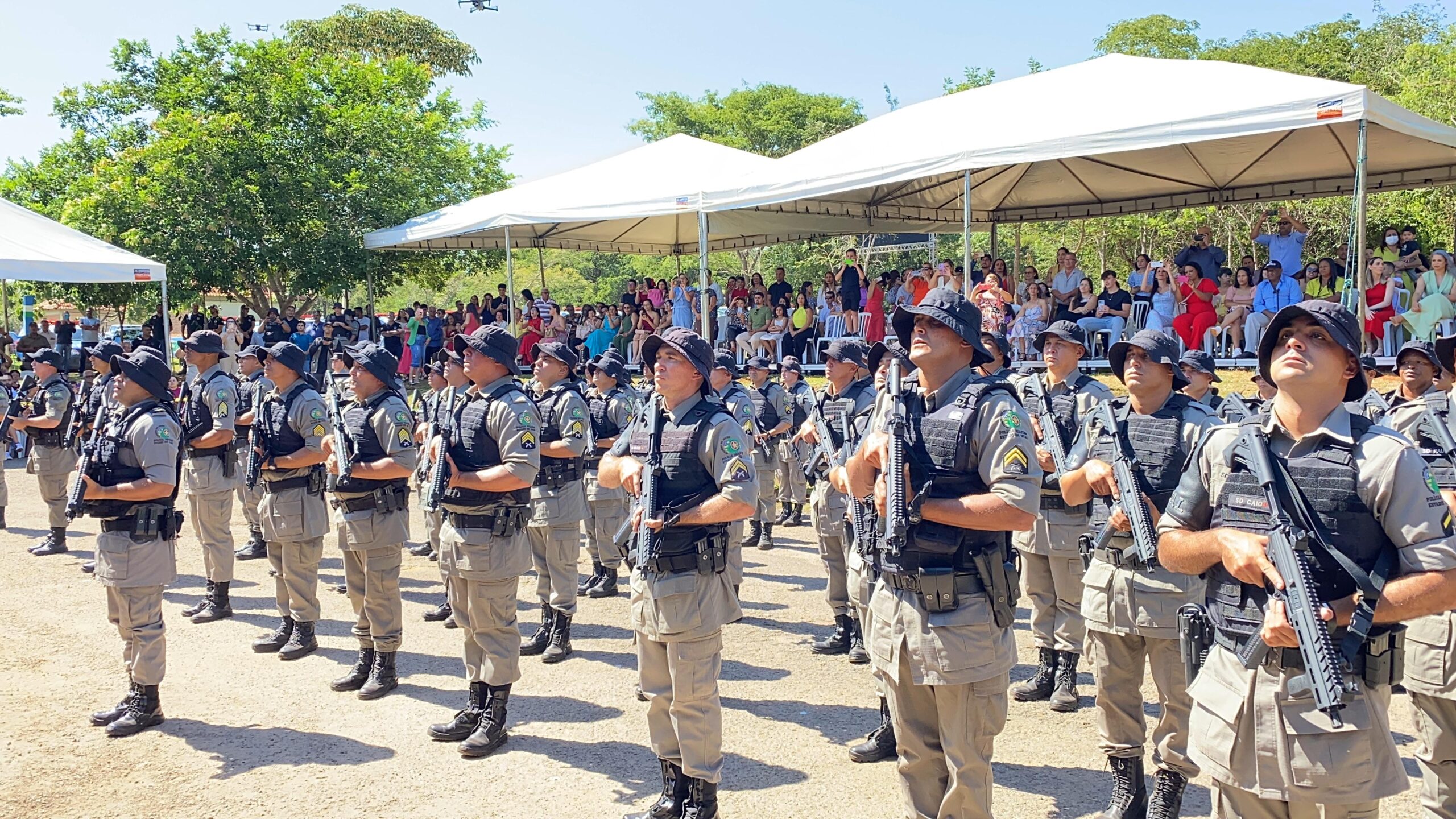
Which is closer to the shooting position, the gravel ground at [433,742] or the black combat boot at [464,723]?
the gravel ground at [433,742]

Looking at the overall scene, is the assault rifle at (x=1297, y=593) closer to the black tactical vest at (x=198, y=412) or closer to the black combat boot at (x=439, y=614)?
the black combat boot at (x=439, y=614)

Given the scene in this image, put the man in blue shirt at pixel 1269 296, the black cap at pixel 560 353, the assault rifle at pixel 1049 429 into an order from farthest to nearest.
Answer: the man in blue shirt at pixel 1269 296 → the black cap at pixel 560 353 → the assault rifle at pixel 1049 429

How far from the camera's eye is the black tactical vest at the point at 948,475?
3.78 m

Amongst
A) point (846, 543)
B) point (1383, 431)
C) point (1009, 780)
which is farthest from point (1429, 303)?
point (1383, 431)

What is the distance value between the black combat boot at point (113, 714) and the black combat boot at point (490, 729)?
82.7 inches

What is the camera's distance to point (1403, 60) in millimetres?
28922

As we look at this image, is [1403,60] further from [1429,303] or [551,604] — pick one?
[551,604]

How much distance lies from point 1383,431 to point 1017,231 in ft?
67.8

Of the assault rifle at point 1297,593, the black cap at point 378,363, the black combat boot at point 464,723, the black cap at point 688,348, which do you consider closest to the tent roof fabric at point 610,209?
the black cap at point 378,363

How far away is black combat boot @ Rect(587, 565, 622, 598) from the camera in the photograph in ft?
29.7

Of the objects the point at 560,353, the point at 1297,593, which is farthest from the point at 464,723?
the point at 1297,593

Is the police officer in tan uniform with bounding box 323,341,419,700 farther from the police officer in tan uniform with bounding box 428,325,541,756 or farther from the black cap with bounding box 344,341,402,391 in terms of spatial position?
the police officer in tan uniform with bounding box 428,325,541,756

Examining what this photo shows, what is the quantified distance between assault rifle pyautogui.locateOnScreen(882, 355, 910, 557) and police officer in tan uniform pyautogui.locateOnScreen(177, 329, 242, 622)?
654cm

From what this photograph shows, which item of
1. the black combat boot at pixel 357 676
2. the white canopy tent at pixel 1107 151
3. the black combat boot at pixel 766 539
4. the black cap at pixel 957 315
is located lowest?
the black combat boot at pixel 766 539
